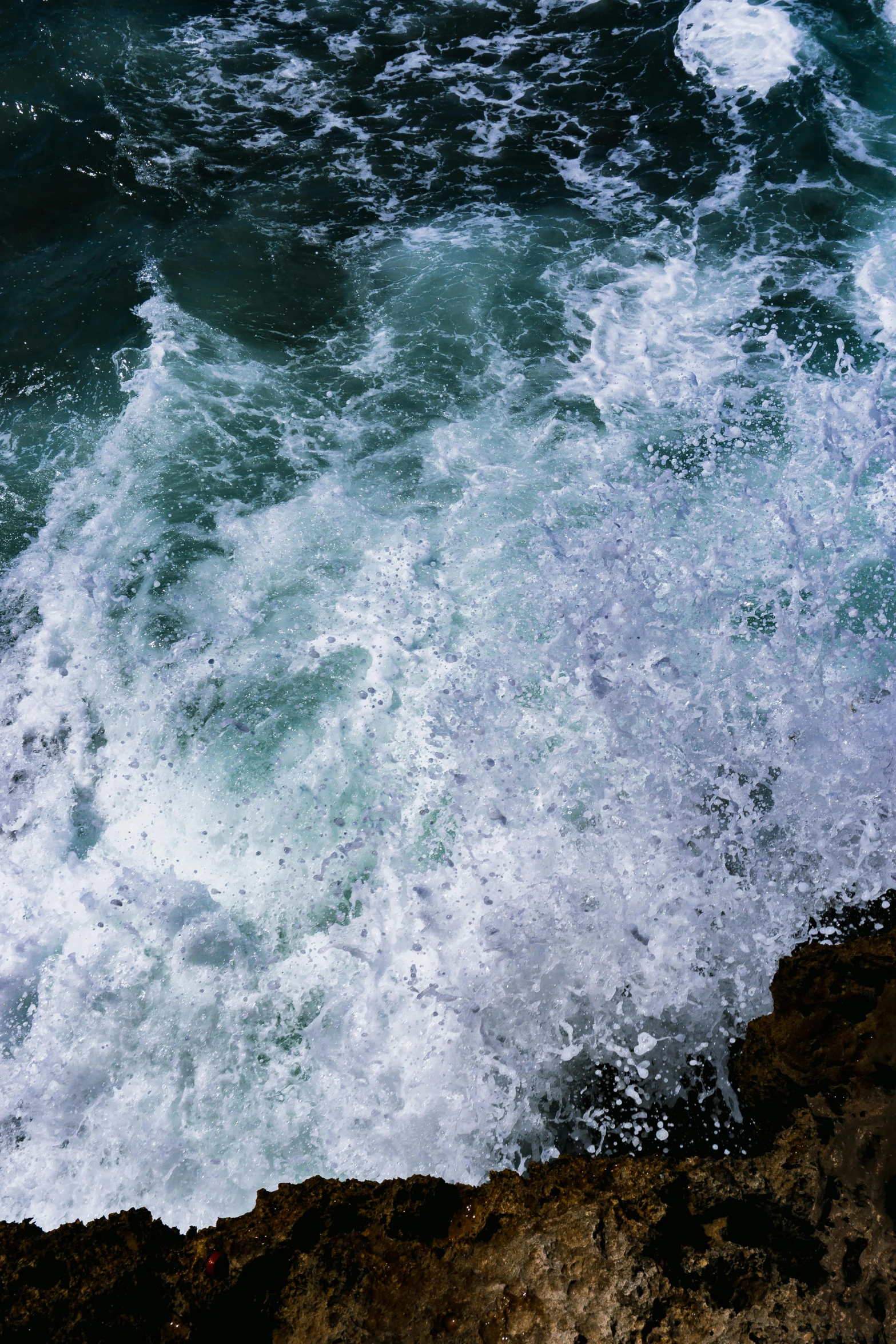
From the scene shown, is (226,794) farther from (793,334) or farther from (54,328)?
(793,334)

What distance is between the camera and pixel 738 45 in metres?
10.9

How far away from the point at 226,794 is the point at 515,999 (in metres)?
2.24

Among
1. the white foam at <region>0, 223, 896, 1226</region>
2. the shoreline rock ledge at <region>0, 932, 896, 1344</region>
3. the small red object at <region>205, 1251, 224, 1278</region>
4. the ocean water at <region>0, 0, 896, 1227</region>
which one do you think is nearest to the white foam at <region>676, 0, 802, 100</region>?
the ocean water at <region>0, 0, 896, 1227</region>

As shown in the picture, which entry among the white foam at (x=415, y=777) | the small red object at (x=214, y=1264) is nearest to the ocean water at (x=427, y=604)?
the white foam at (x=415, y=777)

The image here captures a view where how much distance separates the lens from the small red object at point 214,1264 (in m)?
3.38

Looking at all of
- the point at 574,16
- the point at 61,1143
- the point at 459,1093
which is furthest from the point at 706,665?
the point at 574,16

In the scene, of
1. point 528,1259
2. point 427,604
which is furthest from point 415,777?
point 528,1259

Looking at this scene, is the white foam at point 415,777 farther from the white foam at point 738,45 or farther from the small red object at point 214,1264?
the white foam at point 738,45

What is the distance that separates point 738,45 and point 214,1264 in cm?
1337

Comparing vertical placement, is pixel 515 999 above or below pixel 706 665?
below

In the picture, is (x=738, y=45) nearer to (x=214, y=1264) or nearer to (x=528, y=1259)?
(x=528, y=1259)

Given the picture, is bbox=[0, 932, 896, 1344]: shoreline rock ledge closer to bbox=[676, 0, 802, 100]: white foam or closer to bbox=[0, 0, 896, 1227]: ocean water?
bbox=[0, 0, 896, 1227]: ocean water

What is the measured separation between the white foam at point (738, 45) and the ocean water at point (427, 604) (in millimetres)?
82

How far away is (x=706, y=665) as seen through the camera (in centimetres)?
591
